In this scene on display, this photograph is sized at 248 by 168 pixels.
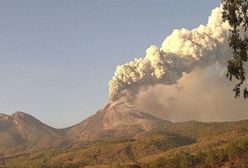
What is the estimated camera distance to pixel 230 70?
49094 mm

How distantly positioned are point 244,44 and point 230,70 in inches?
115

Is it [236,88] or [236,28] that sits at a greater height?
[236,28]

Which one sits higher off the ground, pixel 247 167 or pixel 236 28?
pixel 236 28

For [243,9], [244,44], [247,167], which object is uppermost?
[243,9]

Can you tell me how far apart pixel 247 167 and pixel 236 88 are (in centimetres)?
15360

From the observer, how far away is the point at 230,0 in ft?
165

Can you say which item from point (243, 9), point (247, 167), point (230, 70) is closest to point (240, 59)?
point (230, 70)

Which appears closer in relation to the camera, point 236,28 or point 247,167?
point 236,28

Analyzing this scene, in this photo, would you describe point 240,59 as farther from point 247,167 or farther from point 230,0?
point 247,167

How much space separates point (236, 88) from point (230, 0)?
8942 mm

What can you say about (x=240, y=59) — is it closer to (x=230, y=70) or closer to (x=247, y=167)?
(x=230, y=70)

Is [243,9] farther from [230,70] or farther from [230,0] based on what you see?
[230,70]

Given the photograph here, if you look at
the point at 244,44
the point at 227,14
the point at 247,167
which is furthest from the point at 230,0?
the point at 247,167

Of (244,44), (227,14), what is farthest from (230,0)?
(244,44)
